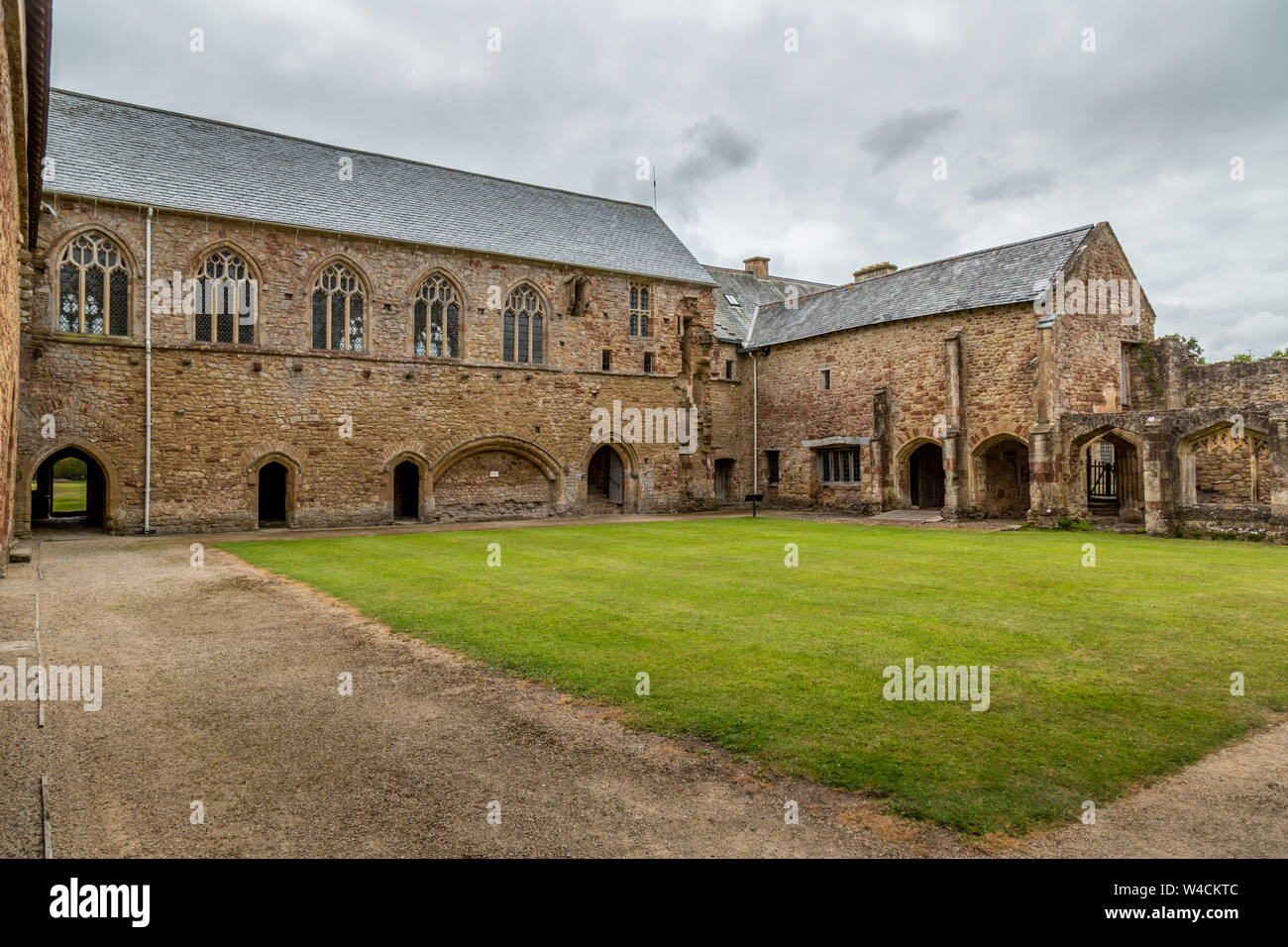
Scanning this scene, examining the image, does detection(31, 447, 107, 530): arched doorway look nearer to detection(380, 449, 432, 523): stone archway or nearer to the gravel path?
detection(380, 449, 432, 523): stone archway

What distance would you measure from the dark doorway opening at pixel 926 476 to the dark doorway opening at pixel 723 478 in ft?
26.5

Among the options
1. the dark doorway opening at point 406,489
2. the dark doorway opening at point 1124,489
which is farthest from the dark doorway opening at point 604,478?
the dark doorway opening at point 1124,489

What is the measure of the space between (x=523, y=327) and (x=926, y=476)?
16.0 metres

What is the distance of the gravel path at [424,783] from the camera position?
3.65 metres

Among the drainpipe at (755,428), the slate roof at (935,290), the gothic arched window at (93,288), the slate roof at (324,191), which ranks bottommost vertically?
the drainpipe at (755,428)

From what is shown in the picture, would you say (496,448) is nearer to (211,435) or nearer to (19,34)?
(211,435)

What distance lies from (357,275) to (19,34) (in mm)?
14464

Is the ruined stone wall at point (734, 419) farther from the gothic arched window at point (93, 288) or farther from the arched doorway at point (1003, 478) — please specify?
the gothic arched window at point (93, 288)

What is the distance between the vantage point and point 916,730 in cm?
512

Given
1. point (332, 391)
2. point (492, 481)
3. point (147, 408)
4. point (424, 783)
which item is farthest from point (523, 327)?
point (424, 783)

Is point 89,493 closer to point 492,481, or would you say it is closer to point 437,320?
point 437,320

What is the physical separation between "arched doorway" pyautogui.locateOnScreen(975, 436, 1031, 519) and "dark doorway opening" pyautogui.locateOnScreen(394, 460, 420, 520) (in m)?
18.7

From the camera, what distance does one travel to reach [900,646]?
7.29 metres

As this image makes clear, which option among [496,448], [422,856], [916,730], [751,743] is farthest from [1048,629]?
[496,448]
